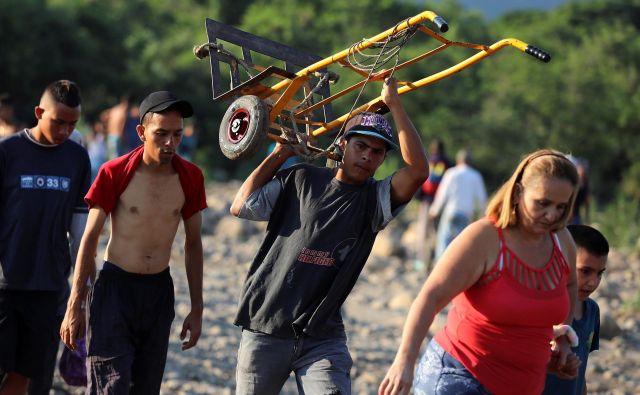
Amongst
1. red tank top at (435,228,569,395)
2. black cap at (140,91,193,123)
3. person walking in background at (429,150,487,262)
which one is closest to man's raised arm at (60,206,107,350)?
black cap at (140,91,193,123)

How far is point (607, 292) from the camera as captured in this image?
14805 millimetres

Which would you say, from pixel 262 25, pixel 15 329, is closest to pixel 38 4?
pixel 262 25

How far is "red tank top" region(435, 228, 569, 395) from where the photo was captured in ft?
14.3

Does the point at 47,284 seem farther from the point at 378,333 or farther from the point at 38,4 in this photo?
the point at 38,4

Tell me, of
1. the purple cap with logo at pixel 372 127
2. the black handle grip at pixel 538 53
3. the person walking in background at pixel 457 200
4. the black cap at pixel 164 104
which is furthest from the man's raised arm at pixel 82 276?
the person walking in background at pixel 457 200

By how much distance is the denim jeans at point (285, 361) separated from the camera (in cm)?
530

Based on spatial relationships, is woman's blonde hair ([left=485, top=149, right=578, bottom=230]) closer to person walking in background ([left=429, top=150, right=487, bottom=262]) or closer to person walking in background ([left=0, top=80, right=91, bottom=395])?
person walking in background ([left=0, top=80, right=91, bottom=395])

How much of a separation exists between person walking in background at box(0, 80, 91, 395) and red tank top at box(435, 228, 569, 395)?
268 centimetres

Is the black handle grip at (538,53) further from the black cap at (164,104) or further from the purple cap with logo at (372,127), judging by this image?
the black cap at (164,104)

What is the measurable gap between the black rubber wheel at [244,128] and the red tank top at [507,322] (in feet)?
4.82

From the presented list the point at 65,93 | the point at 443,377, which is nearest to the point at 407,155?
the point at 443,377

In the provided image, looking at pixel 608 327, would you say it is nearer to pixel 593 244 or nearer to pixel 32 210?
pixel 593 244

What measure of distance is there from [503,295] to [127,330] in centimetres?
216

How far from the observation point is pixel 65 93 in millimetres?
6242
